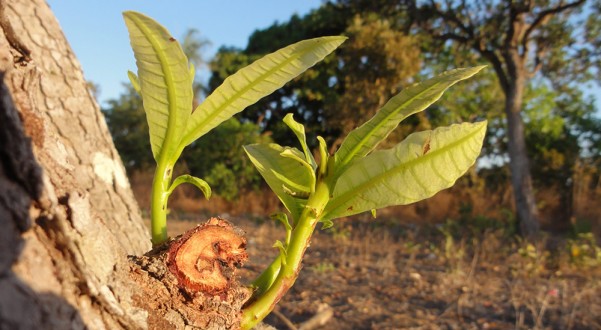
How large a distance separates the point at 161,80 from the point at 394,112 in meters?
0.31

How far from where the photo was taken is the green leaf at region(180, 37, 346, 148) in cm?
68

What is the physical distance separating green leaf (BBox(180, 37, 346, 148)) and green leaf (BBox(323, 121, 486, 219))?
152mm

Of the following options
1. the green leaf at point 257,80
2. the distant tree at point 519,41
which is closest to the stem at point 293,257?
the green leaf at point 257,80

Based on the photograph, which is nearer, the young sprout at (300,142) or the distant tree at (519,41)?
the young sprout at (300,142)

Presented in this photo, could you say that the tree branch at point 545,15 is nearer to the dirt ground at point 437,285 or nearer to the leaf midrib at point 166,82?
the dirt ground at point 437,285

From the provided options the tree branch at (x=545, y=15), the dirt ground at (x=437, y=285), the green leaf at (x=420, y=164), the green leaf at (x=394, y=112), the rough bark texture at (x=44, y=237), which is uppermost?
the tree branch at (x=545, y=15)

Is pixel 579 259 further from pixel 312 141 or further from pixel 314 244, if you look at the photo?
pixel 312 141

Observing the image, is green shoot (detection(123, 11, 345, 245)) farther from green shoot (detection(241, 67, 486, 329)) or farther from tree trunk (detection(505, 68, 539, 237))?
tree trunk (detection(505, 68, 539, 237))

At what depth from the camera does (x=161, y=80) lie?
0.67 m

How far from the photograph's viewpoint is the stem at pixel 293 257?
27.3 inches

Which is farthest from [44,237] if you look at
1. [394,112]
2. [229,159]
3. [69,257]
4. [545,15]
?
[229,159]

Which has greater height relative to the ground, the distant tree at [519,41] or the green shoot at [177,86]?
the distant tree at [519,41]

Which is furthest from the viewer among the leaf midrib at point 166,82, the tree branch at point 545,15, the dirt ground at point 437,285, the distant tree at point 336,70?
the distant tree at point 336,70

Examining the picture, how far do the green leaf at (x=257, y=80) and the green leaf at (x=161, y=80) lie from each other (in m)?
0.02
